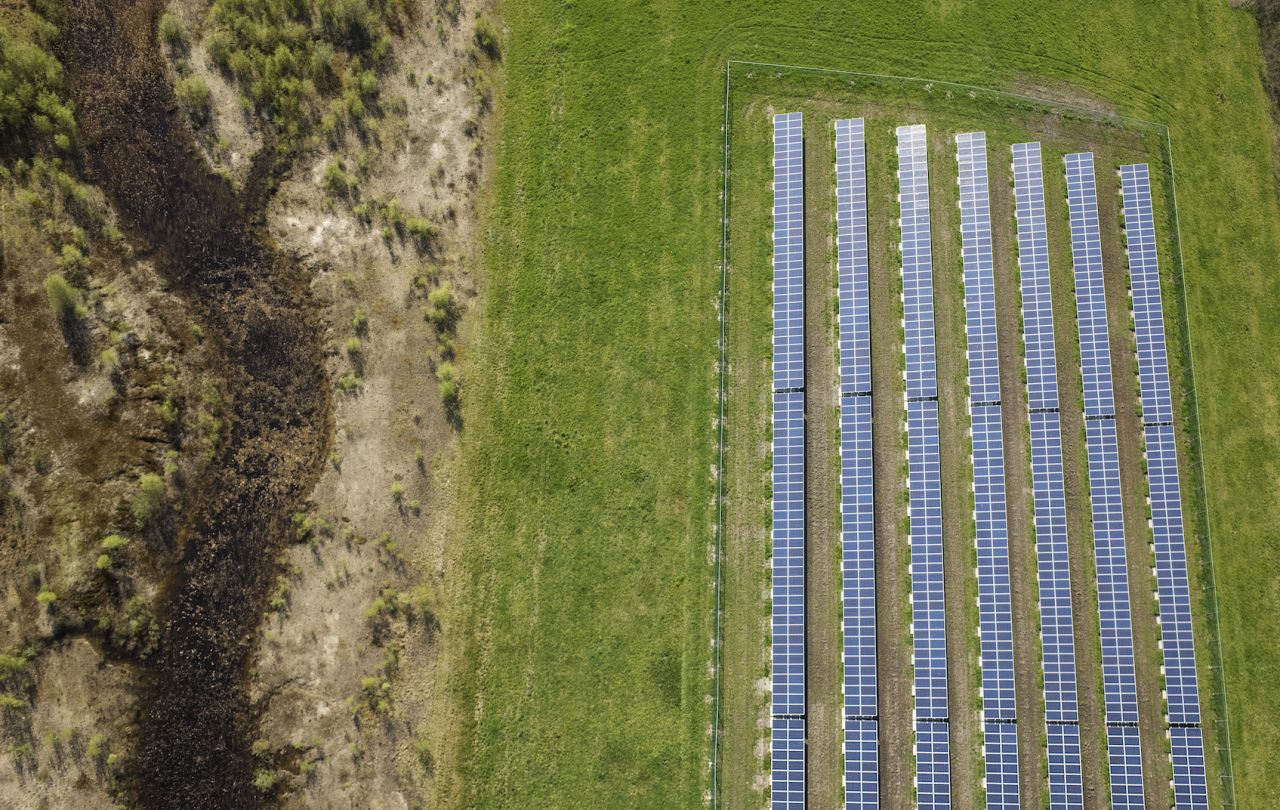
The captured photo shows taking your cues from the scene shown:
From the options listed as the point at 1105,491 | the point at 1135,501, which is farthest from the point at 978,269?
the point at 1135,501

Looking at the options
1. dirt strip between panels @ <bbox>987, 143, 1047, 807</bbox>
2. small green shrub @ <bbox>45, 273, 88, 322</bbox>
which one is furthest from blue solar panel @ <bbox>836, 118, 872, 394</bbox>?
small green shrub @ <bbox>45, 273, 88, 322</bbox>

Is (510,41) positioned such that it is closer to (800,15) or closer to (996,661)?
(800,15)

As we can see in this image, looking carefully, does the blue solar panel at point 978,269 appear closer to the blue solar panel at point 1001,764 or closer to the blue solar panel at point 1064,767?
the blue solar panel at point 1001,764

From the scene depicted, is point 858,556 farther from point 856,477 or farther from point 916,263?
point 916,263

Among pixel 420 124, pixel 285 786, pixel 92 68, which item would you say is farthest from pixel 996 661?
pixel 92 68

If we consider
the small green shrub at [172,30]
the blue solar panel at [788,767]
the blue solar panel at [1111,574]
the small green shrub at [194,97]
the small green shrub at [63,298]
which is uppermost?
the small green shrub at [172,30]

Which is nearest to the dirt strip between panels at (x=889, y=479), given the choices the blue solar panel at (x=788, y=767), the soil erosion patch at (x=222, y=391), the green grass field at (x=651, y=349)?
the blue solar panel at (x=788, y=767)
